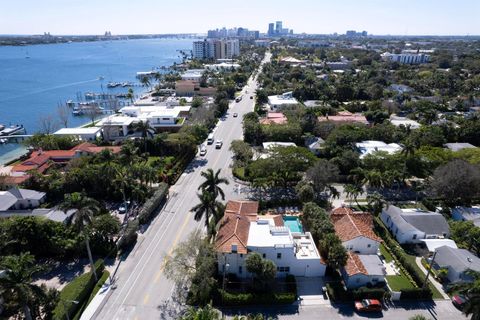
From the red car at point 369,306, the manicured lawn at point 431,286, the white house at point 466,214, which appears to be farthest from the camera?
the white house at point 466,214

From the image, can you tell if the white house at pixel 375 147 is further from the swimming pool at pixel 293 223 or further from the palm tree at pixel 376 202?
the swimming pool at pixel 293 223

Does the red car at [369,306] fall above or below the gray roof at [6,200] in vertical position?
below

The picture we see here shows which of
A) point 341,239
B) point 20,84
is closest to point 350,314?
point 341,239

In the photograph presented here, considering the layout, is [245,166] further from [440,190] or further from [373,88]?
[373,88]

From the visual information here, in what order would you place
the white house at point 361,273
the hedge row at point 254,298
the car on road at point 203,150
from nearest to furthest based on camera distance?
the hedge row at point 254,298 < the white house at point 361,273 < the car on road at point 203,150

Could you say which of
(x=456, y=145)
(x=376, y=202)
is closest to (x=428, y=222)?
(x=376, y=202)

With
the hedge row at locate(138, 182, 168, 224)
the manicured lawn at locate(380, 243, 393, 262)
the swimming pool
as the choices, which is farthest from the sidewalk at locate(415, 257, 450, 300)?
the hedge row at locate(138, 182, 168, 224)

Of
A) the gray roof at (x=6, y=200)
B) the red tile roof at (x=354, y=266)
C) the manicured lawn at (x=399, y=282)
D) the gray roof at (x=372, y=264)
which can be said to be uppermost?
the gray roof at (x=6, y=200)

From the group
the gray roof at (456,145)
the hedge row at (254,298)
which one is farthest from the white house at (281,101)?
the hedge row at (254,298)
